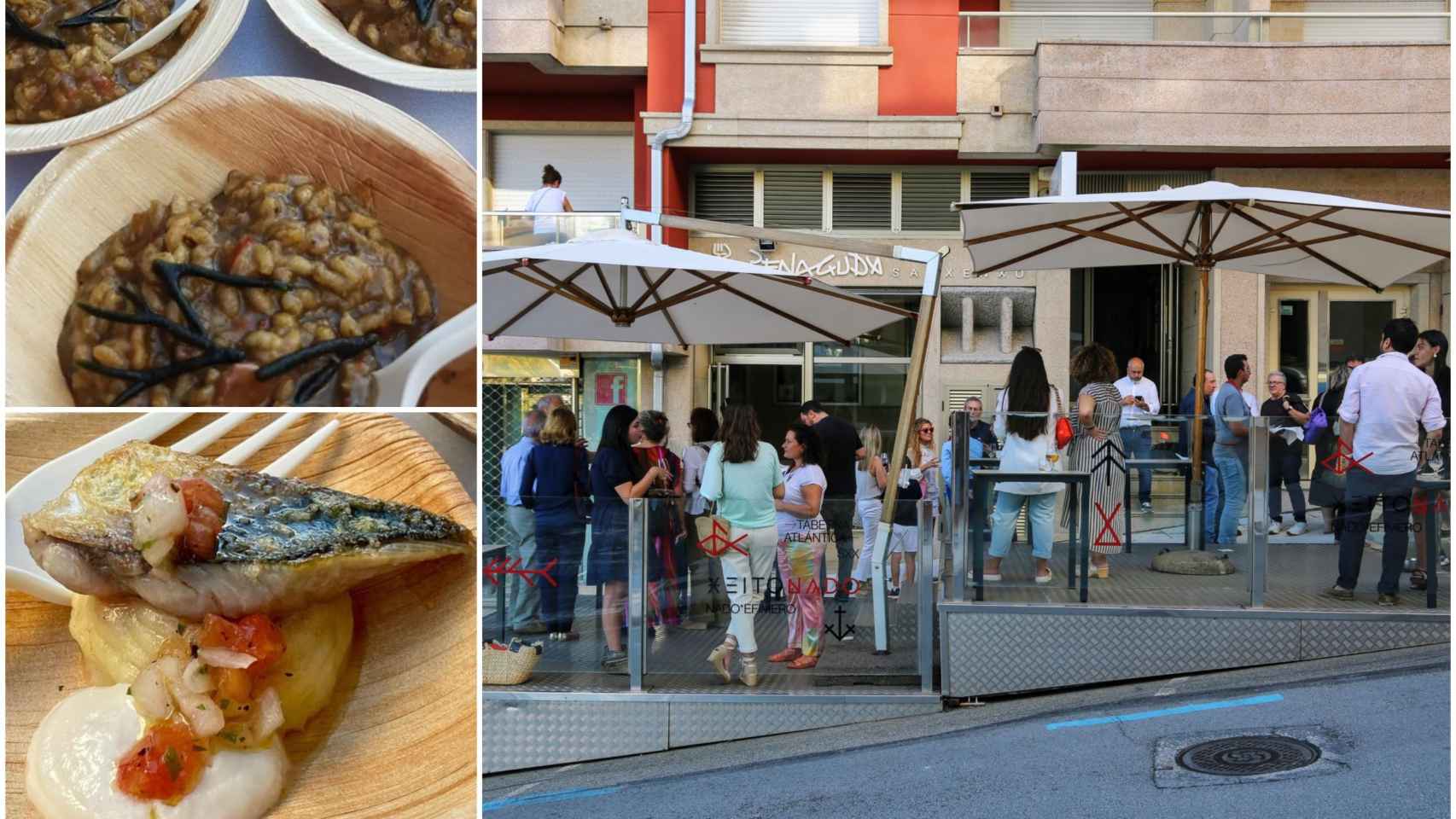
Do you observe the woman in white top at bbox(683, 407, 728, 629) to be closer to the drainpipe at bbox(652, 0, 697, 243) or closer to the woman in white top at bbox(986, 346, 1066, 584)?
the woman in white top at bbox(986, 346, 1066, 584)

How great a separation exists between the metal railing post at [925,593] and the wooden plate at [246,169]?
5.64 m

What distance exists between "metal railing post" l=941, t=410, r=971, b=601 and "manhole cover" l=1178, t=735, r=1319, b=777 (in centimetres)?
163

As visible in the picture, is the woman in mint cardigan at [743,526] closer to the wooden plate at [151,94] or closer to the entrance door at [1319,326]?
the wooden plate at [151,94]

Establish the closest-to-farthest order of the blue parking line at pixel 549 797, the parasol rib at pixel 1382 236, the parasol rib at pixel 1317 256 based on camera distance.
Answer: the blue parking line at pixel 549 797 → the parasol rib at pixel 1382 236 → the parasol rib at pixel 1317 256

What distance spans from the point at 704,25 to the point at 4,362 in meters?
14.4

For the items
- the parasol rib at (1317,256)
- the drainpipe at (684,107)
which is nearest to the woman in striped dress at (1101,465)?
the parasol rib at (1317,256)

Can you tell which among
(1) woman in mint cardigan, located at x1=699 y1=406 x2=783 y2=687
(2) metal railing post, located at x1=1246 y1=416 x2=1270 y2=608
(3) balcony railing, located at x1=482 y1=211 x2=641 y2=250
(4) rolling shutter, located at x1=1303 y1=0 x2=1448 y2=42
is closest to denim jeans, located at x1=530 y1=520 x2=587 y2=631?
(1) woman in mint cardigan, located at x1=699 y1=406 x2=783 y2=687

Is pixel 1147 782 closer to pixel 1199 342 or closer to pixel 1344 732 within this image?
pixel 1344 732

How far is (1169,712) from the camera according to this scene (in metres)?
6.70

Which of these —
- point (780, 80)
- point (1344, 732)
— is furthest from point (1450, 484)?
point (780, 80)

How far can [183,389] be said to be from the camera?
1.57m

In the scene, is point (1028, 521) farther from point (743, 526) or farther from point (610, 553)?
point (610, 553)

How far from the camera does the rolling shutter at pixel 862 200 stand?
16047 millimetres

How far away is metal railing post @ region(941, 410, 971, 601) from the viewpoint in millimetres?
7219
